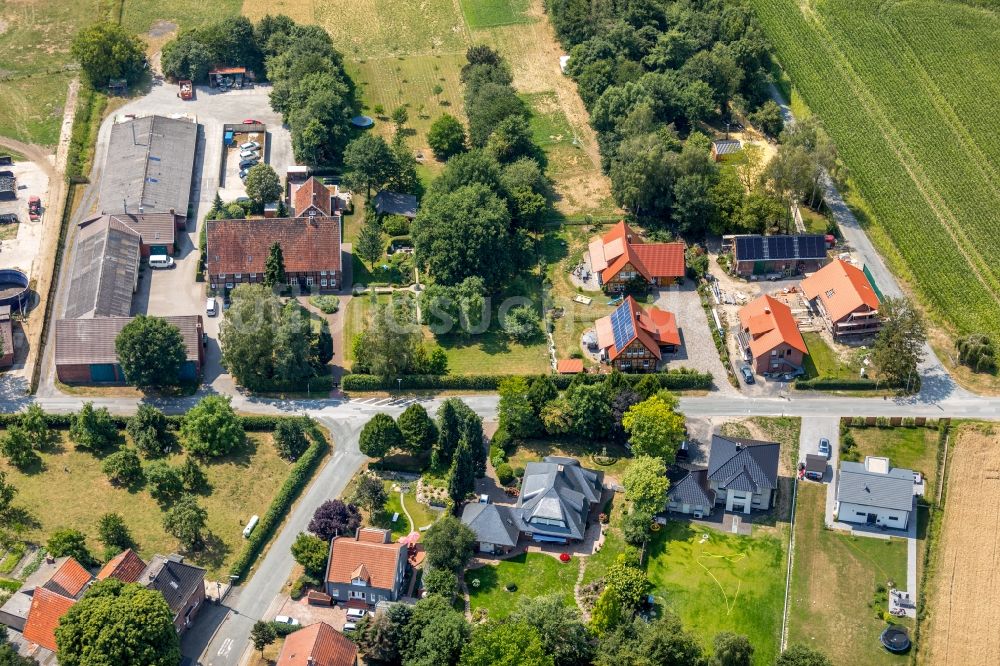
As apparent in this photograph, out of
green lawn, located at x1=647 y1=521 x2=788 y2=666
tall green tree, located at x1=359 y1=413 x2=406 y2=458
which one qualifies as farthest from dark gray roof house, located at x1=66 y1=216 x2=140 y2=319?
green lawn, located at x1=647 y1=521 x2=788 y2=666

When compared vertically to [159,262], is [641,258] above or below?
below

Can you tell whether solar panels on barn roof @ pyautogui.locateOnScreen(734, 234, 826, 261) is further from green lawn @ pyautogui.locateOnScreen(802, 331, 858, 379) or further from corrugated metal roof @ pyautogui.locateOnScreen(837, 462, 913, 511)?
corrugated metal roof @ pyautogui.locateOnScreen(837, 462, 913, 511)

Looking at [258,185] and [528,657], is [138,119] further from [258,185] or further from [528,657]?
[528,657]

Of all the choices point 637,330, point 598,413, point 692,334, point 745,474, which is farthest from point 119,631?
point 692,334

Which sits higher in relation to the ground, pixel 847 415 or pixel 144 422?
pixel 144 422

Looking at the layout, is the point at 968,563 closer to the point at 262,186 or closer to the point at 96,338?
the point at 96,338

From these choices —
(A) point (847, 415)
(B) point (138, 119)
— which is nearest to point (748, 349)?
(A) point (847, 415)
